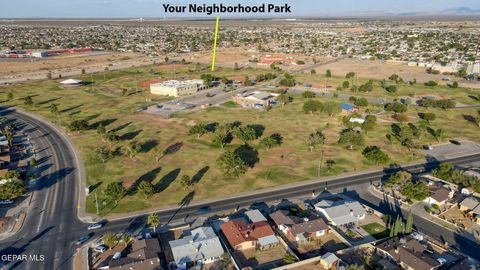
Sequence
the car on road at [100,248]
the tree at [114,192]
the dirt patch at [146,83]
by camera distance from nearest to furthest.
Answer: the car on road at [100,248]
the tree at [114,192]
the dirt patch at [146,83]

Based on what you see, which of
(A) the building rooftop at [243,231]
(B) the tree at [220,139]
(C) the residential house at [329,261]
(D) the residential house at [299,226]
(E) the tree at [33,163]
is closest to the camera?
(C) the residential house at [329,261]

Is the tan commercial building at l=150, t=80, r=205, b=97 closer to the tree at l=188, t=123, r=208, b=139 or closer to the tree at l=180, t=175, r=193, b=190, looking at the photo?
the tree at l=188, t=123, r=208, b=139

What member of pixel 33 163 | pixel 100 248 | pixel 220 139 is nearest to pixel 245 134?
pixel 220 139

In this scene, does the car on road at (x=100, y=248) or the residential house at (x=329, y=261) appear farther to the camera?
the car on road at (x=100, y=248)

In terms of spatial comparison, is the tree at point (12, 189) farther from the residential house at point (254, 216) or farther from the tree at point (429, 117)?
the tree at point (429, 117)

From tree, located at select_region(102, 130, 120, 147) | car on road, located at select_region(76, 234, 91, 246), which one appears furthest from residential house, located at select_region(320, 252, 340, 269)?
tree, located at select_region(102, 130, 120, 147)

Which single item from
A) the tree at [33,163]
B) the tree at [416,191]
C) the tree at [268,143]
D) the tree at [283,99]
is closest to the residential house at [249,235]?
the tree at [416,191]

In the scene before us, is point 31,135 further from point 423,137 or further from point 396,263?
point 423,137
